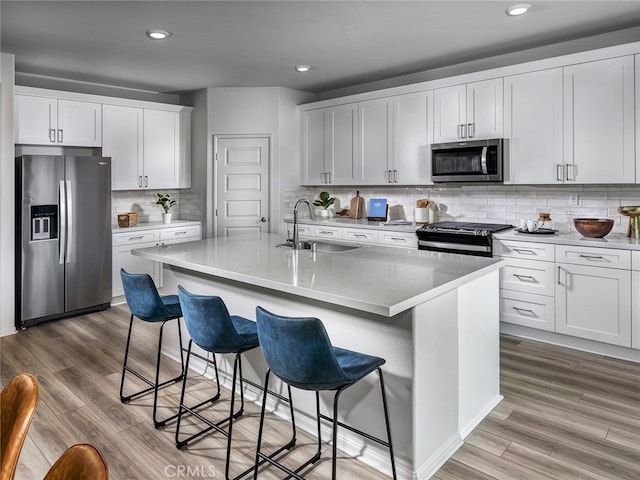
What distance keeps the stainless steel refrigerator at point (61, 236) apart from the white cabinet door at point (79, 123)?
1.55 ft

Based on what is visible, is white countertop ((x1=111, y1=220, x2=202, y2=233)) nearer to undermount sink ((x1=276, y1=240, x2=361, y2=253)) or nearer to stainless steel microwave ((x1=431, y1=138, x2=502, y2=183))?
undermount sink ((x1=276, y1=240, x2=361, y2=253))

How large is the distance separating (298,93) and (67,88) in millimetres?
2760

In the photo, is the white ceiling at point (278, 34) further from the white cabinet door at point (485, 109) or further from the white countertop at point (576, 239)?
the white countertop at point (576, 239)

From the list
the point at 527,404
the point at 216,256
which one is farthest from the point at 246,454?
the point at 527,404

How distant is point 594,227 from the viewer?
144 inches

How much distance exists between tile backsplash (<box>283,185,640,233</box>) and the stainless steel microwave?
1.24 feet

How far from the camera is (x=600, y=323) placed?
11.6 feet

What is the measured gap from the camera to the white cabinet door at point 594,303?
344 cm

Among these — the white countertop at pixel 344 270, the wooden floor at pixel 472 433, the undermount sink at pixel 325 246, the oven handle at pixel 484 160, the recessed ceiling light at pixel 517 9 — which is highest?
the recessed ceiling light at pixel 517 9

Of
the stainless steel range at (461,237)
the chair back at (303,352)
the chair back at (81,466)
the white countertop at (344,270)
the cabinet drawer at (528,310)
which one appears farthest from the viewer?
the stainless steel range at (461,237)

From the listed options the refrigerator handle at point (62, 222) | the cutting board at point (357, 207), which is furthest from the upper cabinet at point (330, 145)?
the refrigerator handle at point (62, 222)

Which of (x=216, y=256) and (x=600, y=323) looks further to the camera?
(x=600, y=323)

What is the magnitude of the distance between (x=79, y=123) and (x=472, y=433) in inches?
194

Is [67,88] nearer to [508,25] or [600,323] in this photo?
[508,25]
